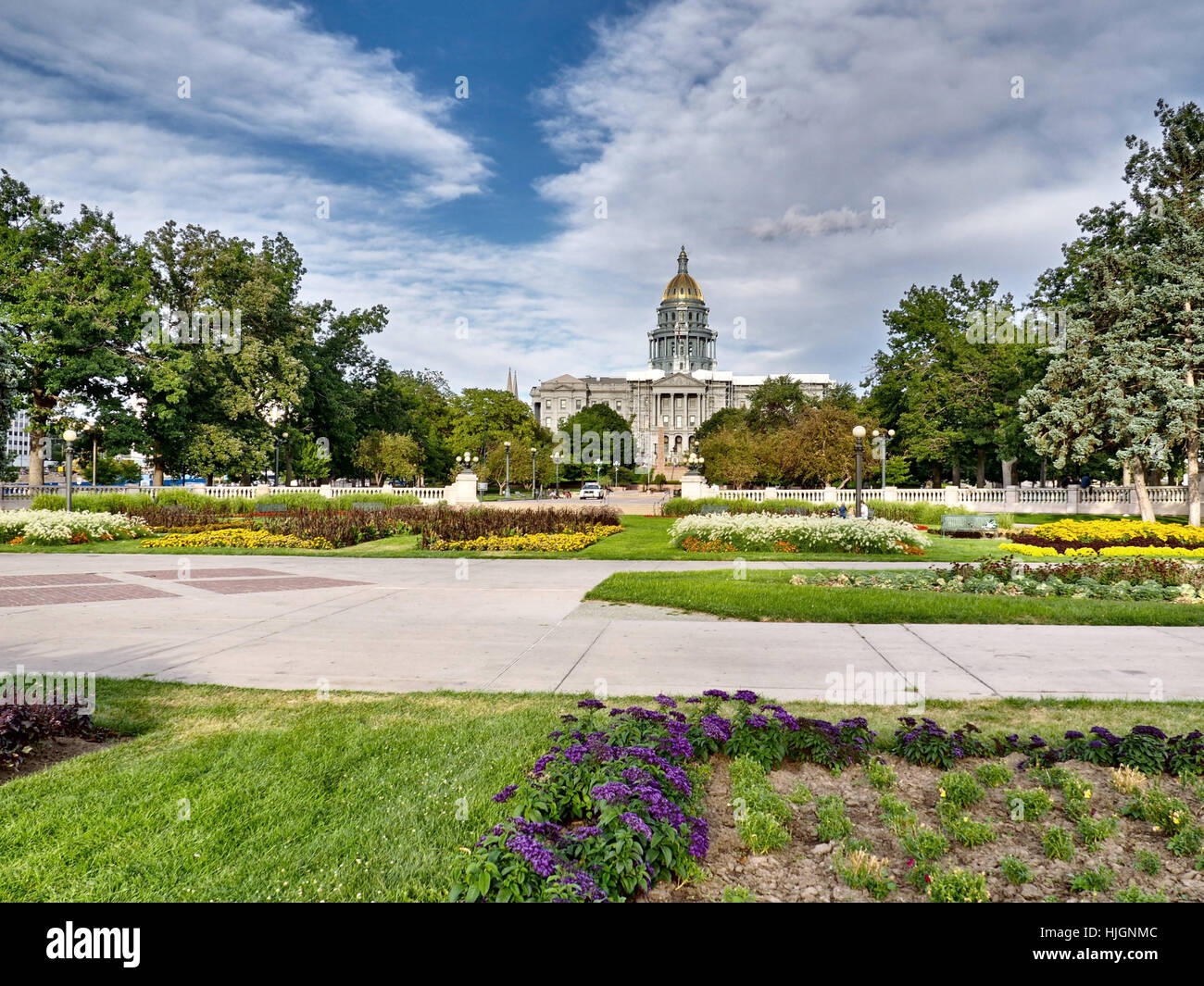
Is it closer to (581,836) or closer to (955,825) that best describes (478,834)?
(581,836)

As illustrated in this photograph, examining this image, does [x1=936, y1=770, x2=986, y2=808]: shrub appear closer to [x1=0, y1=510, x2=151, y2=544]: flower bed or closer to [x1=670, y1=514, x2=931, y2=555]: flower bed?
[x1=670, y1=514, x2=931, y2=555]: flower bed

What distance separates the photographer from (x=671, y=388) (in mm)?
137875

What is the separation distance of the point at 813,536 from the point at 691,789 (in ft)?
53.4

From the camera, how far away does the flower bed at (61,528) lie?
21.0 m

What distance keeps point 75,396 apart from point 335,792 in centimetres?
4103

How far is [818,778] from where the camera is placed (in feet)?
14.0

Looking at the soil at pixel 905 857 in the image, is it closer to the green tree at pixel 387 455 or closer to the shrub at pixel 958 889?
the shrub at pixel 958 889

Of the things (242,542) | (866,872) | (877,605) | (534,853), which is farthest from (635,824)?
(242,542)

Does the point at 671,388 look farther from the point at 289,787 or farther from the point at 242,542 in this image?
the point at 289,787

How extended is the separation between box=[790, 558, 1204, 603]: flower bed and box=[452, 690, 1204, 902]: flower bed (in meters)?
7.28

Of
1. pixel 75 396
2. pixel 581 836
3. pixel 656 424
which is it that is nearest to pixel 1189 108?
pixel 581 836

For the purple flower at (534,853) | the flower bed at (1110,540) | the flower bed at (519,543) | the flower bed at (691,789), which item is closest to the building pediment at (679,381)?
the flower bed at (1110,540)

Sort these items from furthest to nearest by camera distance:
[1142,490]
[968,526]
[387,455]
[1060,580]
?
1. [387,455]
2. [1142,490]
3. [968,526]
4. [1060,580]

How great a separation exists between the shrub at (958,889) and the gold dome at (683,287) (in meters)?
166
